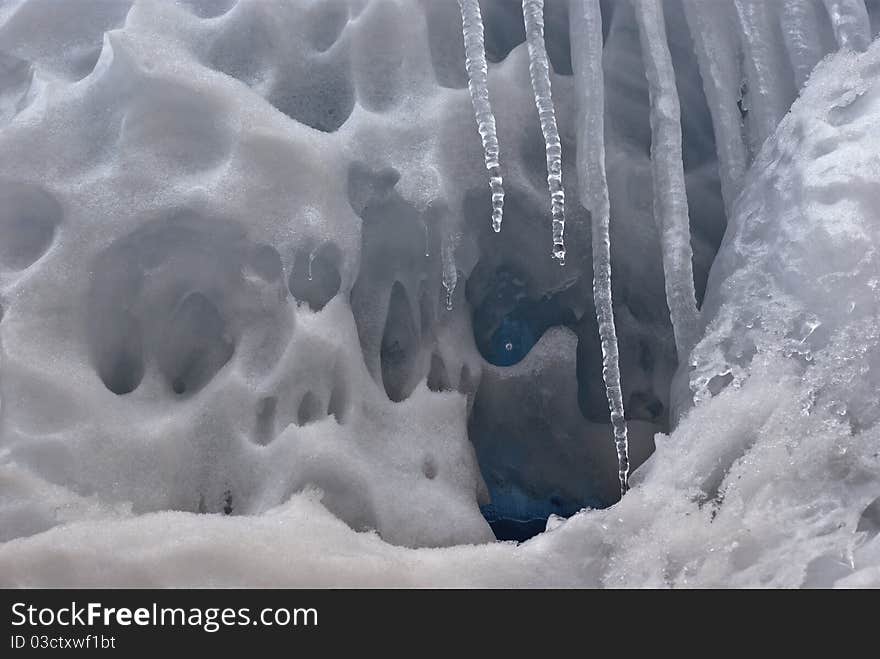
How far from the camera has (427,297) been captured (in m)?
1.84

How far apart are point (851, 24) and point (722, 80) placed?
0.87ft

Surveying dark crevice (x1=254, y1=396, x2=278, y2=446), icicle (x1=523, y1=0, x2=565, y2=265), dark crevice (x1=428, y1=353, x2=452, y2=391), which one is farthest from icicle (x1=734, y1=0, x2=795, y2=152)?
dark crevice (x1=254, y1=396, x2=278, y2=446)

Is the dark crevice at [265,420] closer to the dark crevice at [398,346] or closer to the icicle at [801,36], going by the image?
the dark crevice at [398,346]

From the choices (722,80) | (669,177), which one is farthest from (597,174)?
(722,80)

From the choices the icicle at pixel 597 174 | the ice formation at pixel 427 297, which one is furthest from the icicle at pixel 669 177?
the icicle at pixel 597 174

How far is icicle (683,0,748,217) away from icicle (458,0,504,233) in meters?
0.52

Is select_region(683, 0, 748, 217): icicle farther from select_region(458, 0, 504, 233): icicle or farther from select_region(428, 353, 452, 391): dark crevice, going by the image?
select_region(428, 353, 452, 391): dark crevice

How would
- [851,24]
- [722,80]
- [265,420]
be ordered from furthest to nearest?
[722,80], [851,24], [265,420]

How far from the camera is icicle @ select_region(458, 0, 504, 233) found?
160 centimetres

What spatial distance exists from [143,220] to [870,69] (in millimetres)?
1445

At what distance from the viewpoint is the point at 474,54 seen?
170 centimetres

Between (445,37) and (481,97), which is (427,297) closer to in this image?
(481,97)
